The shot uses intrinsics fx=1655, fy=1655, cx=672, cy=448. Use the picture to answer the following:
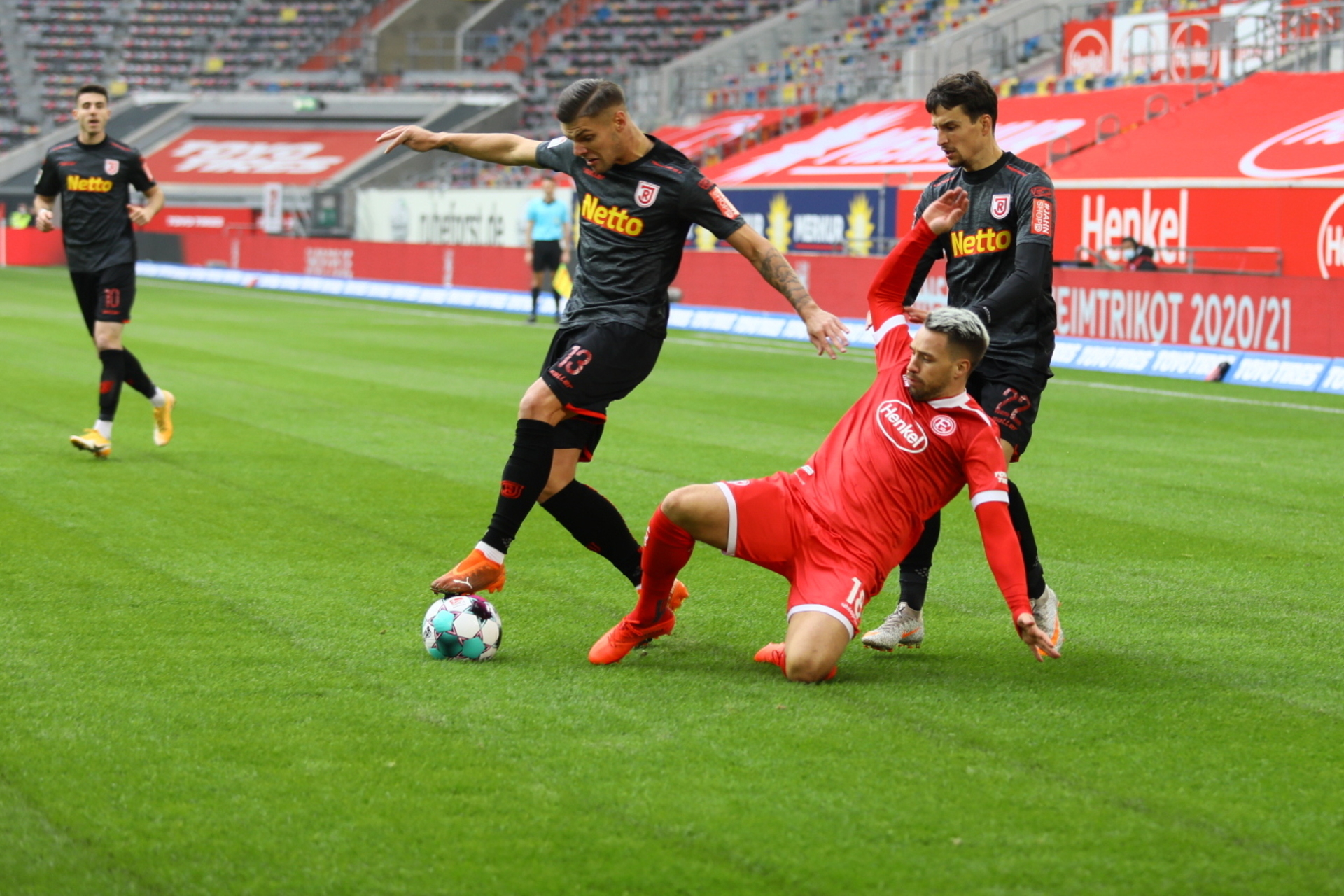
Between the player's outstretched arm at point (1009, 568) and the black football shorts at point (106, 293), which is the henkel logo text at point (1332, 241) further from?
the player's outstretched arm at point (1009, 568)

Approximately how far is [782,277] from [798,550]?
43.4 inches

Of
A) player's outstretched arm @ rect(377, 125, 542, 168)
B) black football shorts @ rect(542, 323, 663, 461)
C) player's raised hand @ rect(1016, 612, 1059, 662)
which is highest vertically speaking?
player's outstretched arm @ rect(377, 125, 542, 168)

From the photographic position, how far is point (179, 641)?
577cm

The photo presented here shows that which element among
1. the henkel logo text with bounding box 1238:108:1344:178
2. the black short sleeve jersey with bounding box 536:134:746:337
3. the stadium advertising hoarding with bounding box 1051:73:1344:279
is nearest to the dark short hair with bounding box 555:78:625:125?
the black short sleeve jersey with bounding box 536:134:746:337

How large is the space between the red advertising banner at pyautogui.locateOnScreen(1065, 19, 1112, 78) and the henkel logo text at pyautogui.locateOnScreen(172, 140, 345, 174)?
83.0ft

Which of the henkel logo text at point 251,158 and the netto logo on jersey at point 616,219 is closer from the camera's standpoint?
the netto logo on jersey at point 616,219

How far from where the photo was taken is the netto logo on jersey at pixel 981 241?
232 inches

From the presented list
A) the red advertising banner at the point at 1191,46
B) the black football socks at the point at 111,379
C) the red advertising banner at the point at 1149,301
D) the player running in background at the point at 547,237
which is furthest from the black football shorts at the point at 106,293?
the red advertising banner at the point at 1191,46

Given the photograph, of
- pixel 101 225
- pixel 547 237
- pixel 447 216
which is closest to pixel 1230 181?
pixel 547 237

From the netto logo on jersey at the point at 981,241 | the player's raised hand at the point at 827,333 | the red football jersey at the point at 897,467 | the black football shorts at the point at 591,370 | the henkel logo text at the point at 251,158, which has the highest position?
the henkel logo text at the point at 251,158

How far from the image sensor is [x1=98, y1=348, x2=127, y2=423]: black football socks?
1063cm

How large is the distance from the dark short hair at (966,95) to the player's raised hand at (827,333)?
0.81 meters

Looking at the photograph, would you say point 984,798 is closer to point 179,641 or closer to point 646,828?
point 646,828

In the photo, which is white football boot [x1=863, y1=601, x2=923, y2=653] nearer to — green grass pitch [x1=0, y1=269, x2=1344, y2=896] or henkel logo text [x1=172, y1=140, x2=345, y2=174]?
green grass pitch [x1=0, y1=269, x2=1344, y2=896]
